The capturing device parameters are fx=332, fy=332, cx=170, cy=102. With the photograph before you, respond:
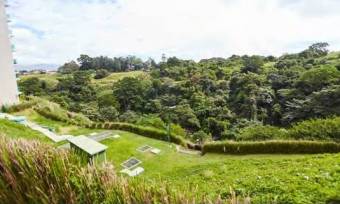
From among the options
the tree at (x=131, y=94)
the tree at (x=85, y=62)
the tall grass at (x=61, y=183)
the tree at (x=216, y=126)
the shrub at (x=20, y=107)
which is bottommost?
the tree at (x=216, y=126)

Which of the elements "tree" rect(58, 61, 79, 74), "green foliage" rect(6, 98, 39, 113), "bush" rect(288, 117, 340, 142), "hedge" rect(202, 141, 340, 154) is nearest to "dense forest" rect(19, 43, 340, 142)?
"green foliage" rect(6, 98, 39, 113)

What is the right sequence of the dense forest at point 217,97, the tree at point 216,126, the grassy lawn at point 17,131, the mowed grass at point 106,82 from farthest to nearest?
the mowed grass at point 106,82 < the tree at point 216,126 < the dense forest at point 217,97 < the grassy lawn at point 17,131

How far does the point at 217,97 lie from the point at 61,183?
42.9 metres

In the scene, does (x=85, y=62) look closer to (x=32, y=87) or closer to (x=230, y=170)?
(x=32, y=87)

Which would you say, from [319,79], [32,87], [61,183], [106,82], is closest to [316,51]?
[319,79]

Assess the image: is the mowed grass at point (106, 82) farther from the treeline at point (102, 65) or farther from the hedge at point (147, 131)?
the hedge at point (147, 131)

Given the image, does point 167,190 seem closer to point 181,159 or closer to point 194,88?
point 181,159

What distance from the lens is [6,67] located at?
68.6ft

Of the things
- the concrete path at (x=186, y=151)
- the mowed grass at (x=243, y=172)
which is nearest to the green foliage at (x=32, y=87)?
the mowed grass at (x=243, y=172)

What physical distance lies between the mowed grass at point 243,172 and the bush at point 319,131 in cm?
185

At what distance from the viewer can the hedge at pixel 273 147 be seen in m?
12.9

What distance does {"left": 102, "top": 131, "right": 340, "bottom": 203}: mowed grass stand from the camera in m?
4.16

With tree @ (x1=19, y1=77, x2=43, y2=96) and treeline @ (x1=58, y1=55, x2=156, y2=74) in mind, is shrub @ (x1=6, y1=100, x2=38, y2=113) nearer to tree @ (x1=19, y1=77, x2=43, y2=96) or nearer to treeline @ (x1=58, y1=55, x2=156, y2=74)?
tree @ (x1=19, y1=77, x2=43, y2=96)

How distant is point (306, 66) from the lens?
4809 centimetres
